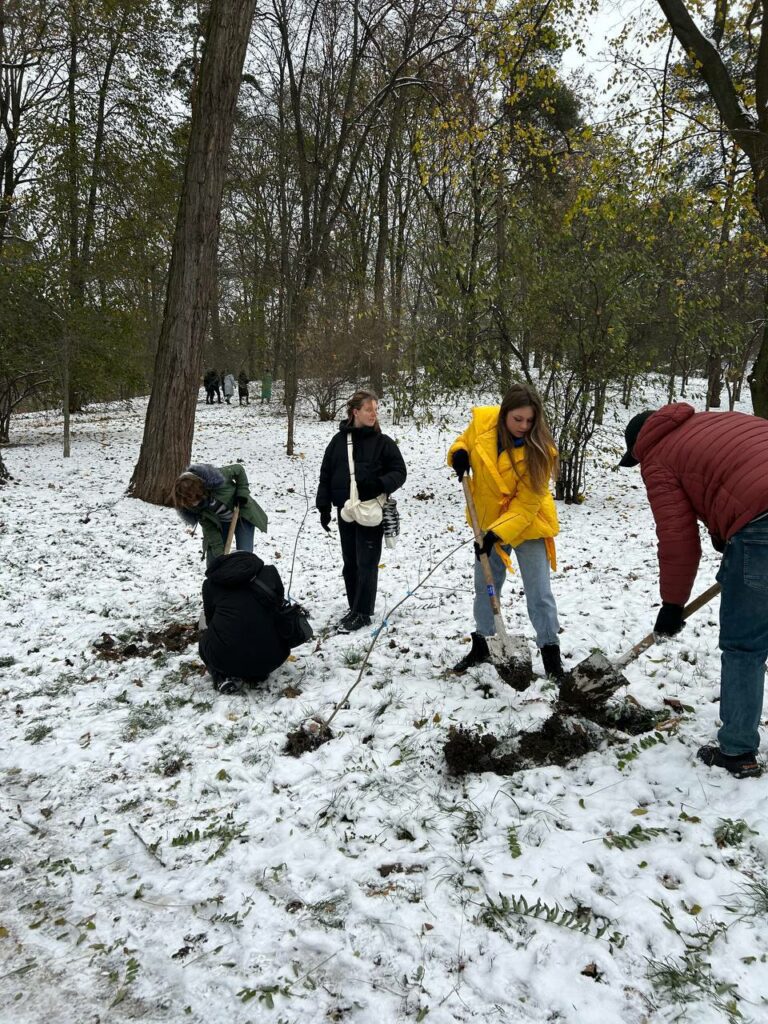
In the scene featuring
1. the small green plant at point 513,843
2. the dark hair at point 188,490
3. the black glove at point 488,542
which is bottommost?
the small green plant at point 513,843

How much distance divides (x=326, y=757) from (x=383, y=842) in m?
0.76

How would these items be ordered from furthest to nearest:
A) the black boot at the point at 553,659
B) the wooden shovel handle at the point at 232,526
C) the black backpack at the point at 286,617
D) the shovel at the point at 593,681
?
the wooden shovel handle at the point at 232,526 < the black backpack at the point at 286,617 < the black boot at the point at 553,659 < the shovel at the point at 593,681

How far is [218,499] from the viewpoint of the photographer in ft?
15.9

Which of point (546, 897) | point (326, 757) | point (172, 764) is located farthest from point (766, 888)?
point (172, 764)

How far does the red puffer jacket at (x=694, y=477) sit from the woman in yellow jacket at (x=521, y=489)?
828mm

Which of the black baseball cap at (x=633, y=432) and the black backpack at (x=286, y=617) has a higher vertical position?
the black baseball cap at (x=633, y=432)

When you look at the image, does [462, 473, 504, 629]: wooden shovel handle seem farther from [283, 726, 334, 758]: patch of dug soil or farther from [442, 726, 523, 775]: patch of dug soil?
[283, 726, 334, 758]: patch of dug soil

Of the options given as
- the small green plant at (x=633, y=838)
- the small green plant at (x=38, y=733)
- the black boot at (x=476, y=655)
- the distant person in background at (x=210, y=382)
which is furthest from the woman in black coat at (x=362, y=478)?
the distant person in background at (x=210, y=382)

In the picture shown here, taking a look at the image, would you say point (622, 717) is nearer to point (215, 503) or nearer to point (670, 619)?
point (670, 619)

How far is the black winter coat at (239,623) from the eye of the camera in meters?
4.11

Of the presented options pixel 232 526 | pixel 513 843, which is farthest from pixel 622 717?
pixel 232 526

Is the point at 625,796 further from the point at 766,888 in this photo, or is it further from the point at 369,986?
the point at 369,986

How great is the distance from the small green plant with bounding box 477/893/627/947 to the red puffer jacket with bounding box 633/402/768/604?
1.41 m

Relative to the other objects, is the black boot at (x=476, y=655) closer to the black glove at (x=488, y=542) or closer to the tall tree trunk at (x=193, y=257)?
the black glove at (x=488, y=542)
